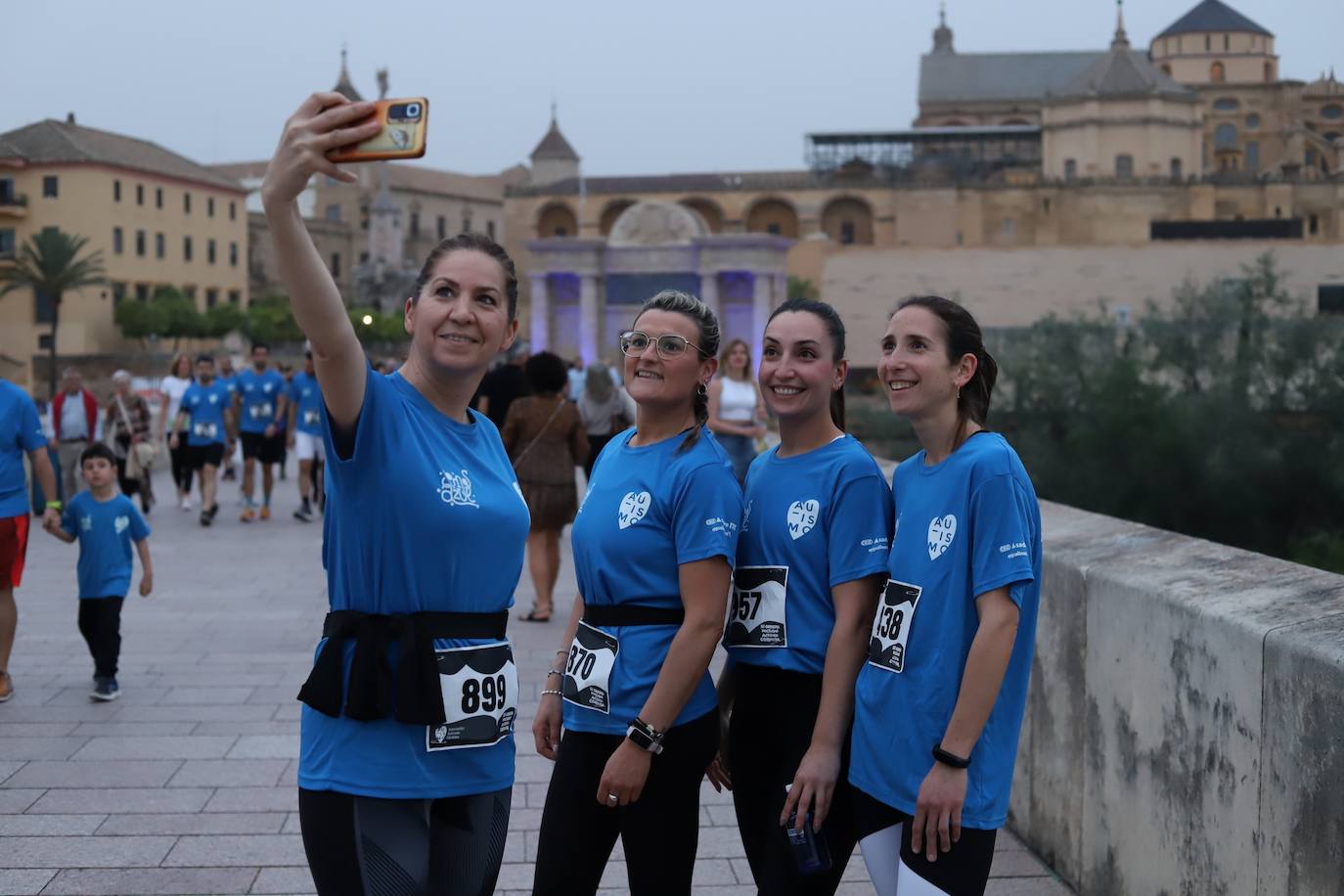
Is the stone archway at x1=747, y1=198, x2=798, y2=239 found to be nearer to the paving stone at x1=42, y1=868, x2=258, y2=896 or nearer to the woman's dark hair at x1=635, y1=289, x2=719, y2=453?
the paving stone at x1=42, y1=868, x2=258, y2=896

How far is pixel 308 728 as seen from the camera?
2.91 m

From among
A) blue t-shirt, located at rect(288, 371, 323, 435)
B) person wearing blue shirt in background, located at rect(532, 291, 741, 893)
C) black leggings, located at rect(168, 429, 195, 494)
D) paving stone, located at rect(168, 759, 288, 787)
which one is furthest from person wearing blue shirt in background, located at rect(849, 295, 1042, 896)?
black leggings, located at rect(168, 429, 195, 494)

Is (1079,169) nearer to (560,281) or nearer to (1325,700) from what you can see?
(560,281)

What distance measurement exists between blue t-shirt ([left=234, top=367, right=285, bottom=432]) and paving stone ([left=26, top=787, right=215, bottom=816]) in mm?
10139

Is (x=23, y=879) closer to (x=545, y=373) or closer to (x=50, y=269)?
(x=545, y=373)

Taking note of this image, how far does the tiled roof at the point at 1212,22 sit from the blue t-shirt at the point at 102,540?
337ft

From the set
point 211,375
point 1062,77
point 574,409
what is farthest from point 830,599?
point 1062,77

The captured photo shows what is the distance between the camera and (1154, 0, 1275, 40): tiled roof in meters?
99.1

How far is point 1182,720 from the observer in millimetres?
3879

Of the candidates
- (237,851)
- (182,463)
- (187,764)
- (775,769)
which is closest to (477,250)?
(775,769)

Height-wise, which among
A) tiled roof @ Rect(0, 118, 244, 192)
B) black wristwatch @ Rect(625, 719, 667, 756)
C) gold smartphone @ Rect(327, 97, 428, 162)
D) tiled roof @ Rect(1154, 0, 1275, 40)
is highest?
tiled roof @ Rect(1154, 0, 1275, 40)

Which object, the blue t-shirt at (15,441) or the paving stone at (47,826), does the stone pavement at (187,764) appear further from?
the blue t-shirt at (15,441)

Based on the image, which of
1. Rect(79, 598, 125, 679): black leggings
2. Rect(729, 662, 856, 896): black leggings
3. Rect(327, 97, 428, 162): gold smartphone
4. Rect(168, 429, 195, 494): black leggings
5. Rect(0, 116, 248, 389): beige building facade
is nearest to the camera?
Rect(327, 97, 428, 162): gold smartphone

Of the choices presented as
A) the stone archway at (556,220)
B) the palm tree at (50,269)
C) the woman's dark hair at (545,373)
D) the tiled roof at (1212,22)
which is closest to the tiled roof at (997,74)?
the tiled roof at (1212,22)
